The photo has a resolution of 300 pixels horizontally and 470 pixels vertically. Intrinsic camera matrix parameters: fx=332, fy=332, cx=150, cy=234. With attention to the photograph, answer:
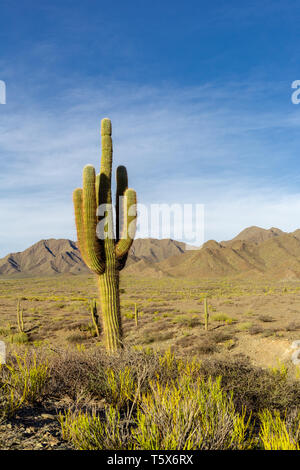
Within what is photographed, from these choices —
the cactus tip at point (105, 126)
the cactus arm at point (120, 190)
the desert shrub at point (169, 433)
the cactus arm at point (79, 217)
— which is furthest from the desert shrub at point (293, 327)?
the desert shrub at point (169, 433)

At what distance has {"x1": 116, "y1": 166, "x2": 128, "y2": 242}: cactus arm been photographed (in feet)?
30.9

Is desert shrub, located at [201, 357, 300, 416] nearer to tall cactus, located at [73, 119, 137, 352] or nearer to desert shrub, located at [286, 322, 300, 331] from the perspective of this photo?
tall cactus, located at [73, 119, 137, 352]

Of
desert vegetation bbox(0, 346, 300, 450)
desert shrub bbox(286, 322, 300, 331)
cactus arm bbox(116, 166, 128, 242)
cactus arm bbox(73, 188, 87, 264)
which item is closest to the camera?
desert vegetation bbox(0, 346, 300, 450)

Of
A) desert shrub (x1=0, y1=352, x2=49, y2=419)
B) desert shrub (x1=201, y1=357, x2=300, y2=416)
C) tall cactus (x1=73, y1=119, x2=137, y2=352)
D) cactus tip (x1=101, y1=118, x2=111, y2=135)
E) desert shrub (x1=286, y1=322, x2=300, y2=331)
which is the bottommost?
desert shrub (x1=286, y1=322, x2=300, y2=331)

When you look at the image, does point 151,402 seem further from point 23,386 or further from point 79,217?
point 79,217

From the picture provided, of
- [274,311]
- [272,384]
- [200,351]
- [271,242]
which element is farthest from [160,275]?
[272,384]

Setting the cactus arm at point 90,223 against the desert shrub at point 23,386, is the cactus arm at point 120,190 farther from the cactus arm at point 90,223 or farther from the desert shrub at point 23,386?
the desert shrub at point 23,386

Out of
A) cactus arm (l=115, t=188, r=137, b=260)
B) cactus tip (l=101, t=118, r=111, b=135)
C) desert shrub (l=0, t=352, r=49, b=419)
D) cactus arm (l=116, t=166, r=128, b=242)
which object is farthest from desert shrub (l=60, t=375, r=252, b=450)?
cactus tip (l=101, t=118, r=111, b=135)

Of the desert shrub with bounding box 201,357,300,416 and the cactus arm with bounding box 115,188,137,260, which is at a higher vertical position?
the cactus arm with bounding box 115,188,137,260

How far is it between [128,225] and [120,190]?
1374 mm

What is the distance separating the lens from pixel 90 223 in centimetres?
859

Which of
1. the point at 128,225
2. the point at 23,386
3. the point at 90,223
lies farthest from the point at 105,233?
the point at 23,386

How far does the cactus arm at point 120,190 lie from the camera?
9.43 metres
